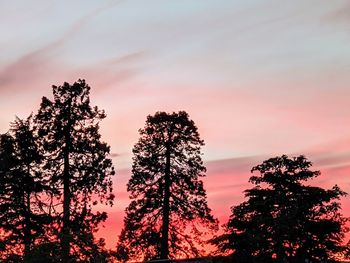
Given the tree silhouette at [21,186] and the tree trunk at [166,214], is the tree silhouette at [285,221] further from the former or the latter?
the tree silhouette at [21,186]

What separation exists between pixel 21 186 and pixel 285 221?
68.4ft

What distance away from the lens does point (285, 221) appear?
4525 centimetres

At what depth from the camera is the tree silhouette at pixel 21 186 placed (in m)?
48.7

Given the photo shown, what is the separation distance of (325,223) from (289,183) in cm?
405

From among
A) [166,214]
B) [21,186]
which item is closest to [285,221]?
[166,214]

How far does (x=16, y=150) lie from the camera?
1980 inches

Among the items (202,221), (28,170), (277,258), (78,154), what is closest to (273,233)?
(277,258)

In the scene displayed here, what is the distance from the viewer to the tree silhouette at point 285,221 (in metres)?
45.6

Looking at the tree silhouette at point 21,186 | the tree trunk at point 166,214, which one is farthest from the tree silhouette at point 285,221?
the tree silhouette at point 21,186

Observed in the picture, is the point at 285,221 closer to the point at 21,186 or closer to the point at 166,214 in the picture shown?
the point at 166,214

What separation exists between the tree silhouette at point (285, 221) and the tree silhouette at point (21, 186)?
1458 centimetres

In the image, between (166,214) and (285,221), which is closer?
(285,221)

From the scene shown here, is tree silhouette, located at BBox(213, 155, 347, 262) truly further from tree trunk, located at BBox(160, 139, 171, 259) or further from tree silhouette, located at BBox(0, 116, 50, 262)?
tree silhouette, located at BBox(0, 116, 50, 262)

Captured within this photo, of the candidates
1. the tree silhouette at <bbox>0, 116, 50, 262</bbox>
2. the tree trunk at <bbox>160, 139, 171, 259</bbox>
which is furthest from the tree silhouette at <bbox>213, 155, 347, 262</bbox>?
the tree silhouette at <bbox>0, 116, 50, 262</bbox>
